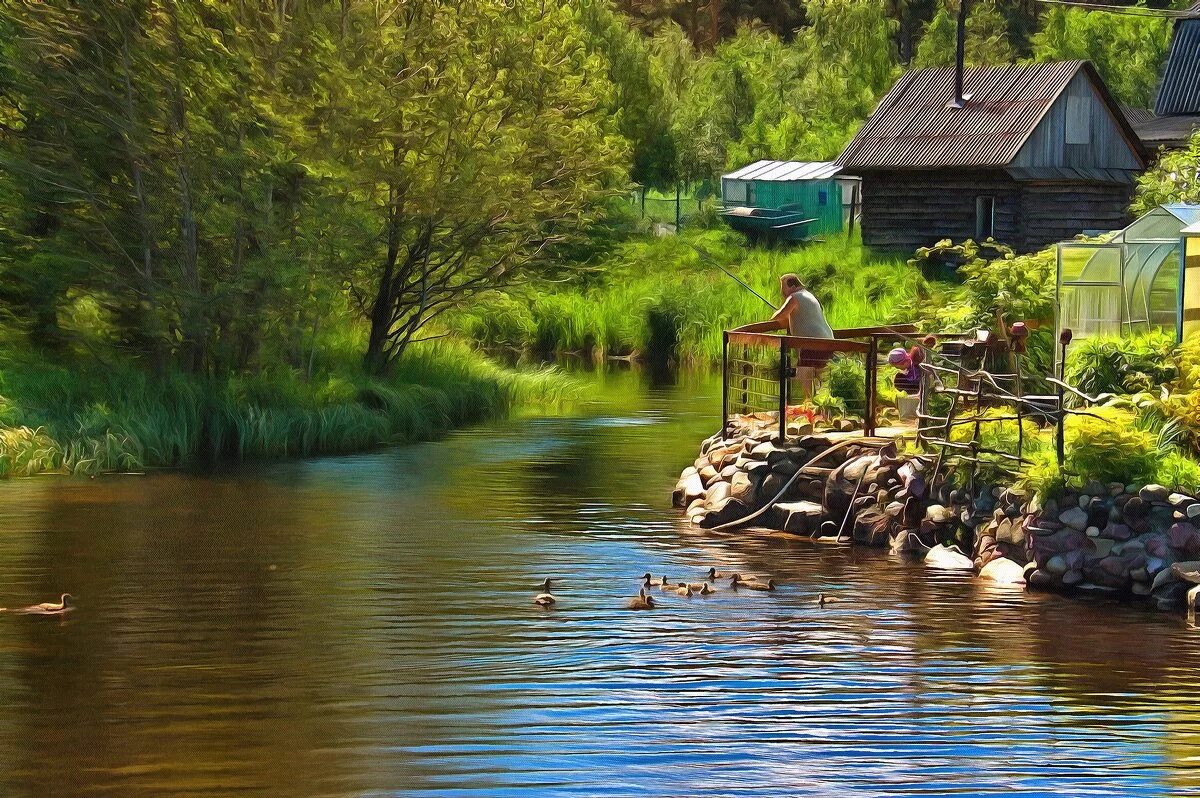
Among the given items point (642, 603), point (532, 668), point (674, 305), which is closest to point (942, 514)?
point (642, 603)

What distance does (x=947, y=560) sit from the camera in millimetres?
17250

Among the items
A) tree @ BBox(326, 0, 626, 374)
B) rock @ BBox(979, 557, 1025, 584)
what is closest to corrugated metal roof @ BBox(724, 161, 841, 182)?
tree @ BBox(326, 0, 626, 374)

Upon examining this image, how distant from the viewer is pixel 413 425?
1166 inches

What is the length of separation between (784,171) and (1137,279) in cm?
4080

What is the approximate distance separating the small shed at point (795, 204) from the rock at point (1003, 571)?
4076 cm

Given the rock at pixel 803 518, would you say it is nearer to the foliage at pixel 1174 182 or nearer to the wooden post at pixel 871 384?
the wooden post at pixel 871 384

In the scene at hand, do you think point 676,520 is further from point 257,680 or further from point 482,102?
point 482,102

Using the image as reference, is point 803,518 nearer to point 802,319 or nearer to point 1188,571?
point 802,319

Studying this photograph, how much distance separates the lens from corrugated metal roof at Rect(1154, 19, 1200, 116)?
4206 centimetres

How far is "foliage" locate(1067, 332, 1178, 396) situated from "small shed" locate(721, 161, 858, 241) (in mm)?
38029

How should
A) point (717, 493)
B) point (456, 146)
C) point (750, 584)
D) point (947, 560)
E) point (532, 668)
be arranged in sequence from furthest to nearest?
1. point (456, 146)
2. point (717, 493)
3. point (947, 560)
4. point (750, 584)
5. point (532, 668)

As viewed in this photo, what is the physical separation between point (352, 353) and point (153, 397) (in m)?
6.03

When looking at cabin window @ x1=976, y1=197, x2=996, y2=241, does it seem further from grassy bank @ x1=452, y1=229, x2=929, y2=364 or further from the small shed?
the small shed

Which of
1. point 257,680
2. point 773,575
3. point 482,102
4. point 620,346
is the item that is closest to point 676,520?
point 773,575
